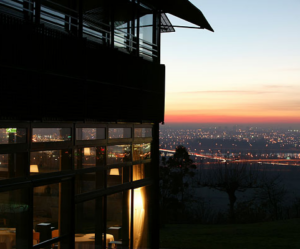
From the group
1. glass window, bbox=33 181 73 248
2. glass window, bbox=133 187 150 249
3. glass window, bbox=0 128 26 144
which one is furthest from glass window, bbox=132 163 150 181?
glass window, bbox=0 128 26 144

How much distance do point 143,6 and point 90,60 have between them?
337 centimetres

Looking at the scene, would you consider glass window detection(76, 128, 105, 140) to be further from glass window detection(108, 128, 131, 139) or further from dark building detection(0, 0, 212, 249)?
glass window detection(108, 128, 131, 139)

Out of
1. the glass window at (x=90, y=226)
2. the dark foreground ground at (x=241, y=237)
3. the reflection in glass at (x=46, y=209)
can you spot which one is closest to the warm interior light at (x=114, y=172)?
the glass window at (x=90, y=226)

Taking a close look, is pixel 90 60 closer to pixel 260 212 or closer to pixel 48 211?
pixel 48 211

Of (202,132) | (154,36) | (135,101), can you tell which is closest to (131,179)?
(135,101)

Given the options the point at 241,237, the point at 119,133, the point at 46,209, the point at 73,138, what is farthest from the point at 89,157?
the point at 241,237

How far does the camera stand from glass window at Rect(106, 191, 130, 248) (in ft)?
31.7

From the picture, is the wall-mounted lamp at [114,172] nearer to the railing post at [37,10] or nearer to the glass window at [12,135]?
the glass window at [12,135]

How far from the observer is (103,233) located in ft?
31.0

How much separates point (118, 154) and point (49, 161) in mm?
2645

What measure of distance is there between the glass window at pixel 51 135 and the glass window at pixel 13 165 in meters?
0.44

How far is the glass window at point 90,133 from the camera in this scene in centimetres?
857

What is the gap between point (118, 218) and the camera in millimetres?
10047

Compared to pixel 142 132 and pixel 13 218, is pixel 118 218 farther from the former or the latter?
pixel 13 218
